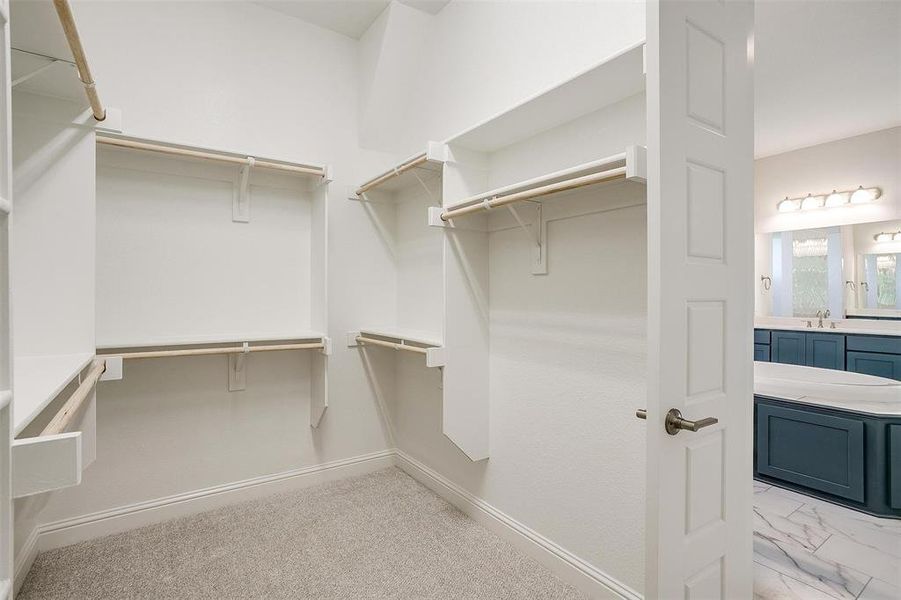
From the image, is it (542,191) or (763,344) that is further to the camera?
(763,344)

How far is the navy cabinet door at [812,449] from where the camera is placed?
249 cm

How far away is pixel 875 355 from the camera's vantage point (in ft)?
12.7

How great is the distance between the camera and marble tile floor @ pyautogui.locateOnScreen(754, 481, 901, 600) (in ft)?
6.21

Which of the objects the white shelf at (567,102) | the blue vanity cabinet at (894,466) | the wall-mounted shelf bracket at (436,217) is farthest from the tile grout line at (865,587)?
the wall-mounted shelf bracket at (436,217)

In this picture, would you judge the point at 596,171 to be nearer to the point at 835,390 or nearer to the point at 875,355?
the point at 835,390

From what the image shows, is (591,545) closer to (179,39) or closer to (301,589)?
(301,589)

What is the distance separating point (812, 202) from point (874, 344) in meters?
1.52

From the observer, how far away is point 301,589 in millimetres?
1854

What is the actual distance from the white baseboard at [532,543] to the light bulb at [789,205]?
4.63 m

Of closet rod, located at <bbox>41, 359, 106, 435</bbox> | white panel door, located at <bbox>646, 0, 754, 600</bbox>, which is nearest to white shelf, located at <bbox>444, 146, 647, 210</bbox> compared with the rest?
white panel door, located at <bbox>646, 0, 754, 600</bbox>

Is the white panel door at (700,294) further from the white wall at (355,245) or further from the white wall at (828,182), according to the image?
the white wall at (828,182)

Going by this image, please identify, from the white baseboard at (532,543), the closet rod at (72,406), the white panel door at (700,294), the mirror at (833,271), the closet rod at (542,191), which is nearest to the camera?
the closet rod at (72,406)

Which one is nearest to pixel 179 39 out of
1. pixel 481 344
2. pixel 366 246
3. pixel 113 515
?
pixel 366 246

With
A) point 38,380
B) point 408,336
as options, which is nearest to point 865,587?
point 408,336
